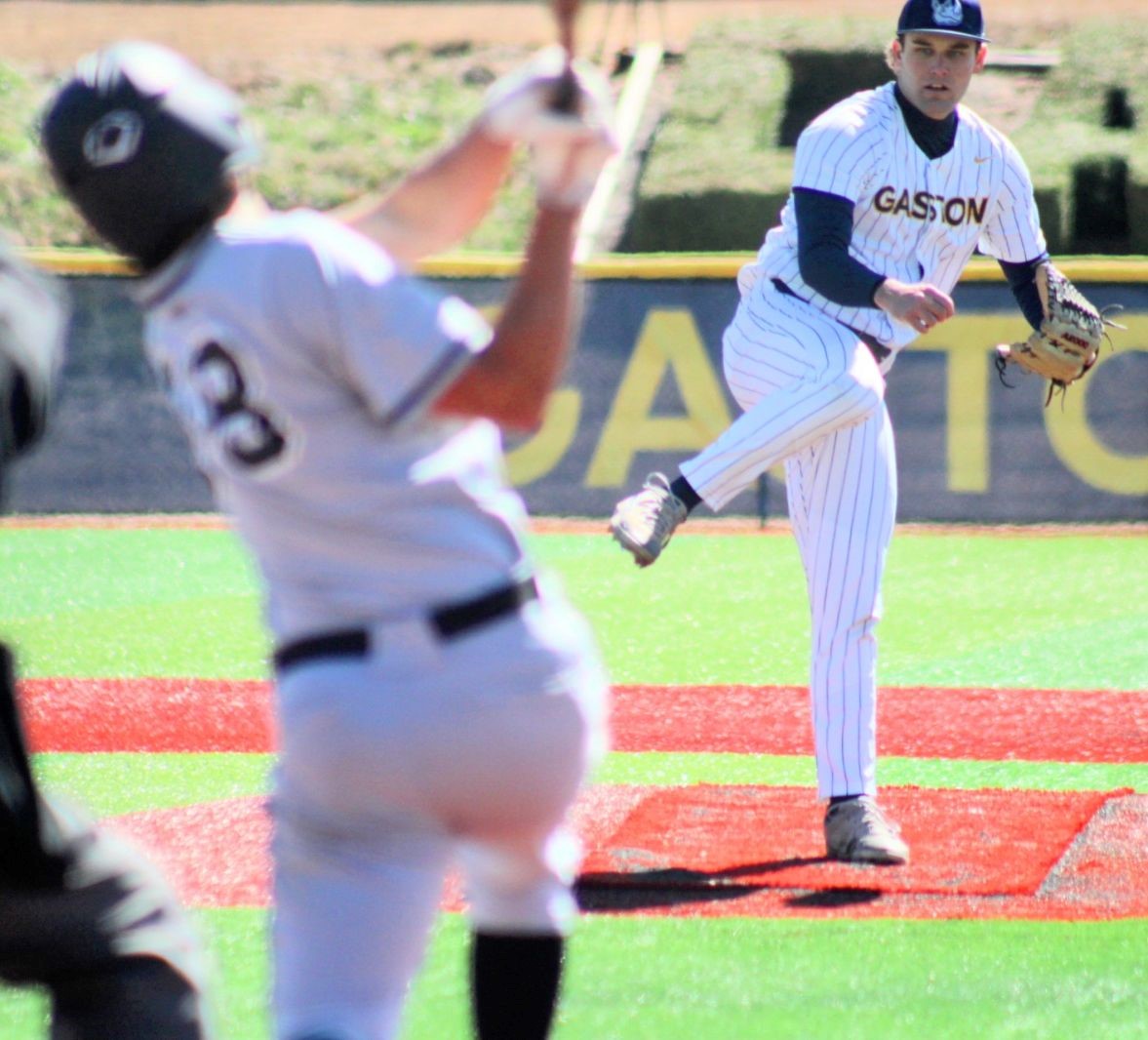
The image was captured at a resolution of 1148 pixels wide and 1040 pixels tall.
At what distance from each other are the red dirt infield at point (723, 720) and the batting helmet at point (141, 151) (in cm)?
419

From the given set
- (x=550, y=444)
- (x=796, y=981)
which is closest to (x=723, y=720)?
(x=796, y=981)

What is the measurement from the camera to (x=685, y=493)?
15.4ft

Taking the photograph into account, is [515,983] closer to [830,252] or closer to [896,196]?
[830,252]

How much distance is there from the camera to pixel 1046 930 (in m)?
4.11

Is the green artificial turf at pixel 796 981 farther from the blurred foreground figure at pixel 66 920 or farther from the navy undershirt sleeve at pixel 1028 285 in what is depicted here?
the navy undershirt sleeve at pixel 1028 285

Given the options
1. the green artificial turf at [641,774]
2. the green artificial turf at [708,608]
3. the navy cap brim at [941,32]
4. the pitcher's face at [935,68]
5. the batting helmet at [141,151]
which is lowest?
the green artificial turf at [708,608]

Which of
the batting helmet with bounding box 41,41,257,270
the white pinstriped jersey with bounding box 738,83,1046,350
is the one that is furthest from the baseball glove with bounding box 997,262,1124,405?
the batting helmet with bounding box 41,41,257,270

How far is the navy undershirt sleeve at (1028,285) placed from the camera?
5.18 meters

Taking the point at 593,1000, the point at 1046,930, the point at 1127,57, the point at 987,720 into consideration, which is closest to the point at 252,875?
the point at 593,1000

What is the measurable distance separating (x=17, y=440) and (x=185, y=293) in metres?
0.30

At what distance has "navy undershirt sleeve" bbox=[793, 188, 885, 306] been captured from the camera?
4570 mm

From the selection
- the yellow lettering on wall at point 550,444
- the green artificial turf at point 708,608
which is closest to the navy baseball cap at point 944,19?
the green artificial turf at point 708,608

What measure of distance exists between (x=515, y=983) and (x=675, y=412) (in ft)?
33.0

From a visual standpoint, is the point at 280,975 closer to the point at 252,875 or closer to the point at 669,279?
the point at 252,875
